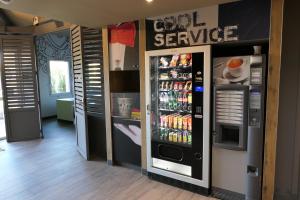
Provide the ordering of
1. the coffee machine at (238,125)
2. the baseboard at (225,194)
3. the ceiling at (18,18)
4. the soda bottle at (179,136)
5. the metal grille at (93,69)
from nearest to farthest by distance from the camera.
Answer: the coffee machine at (238,125)
the baseboard at (225,194)
the soda bottle at (179,136)
the metal grille at (93,69)
the ceiling at (18,18)

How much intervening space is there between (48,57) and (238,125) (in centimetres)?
686

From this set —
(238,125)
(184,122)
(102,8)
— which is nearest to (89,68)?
(102,8)

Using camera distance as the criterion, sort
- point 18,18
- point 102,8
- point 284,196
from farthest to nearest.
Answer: point 18,18
point 102,8
point 284,196

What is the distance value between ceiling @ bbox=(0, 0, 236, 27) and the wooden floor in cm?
228

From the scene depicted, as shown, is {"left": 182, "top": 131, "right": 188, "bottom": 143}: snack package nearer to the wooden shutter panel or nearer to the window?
the wooden shutter panel

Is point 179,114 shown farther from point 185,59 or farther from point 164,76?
point 185,59

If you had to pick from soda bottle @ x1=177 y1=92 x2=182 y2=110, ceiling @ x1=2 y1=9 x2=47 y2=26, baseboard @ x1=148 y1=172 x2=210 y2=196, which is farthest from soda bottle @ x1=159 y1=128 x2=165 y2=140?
ceiling @ x1=2 y1=9 x2=47 y2=26

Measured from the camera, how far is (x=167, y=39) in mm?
2826

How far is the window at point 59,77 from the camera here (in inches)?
302

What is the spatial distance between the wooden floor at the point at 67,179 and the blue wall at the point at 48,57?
10.8 feet

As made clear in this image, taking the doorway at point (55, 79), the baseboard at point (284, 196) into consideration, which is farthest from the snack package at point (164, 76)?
the doorway at point (55, 79)

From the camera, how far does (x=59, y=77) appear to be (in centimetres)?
791

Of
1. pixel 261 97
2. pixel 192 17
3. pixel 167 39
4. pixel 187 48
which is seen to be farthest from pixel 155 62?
pixel 261 97

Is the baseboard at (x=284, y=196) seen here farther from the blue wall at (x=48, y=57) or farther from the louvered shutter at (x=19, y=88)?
the blue wall at (x=48, y=57)
